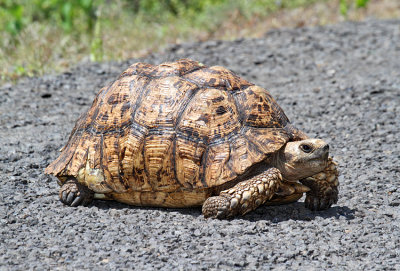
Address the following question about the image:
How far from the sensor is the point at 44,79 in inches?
349

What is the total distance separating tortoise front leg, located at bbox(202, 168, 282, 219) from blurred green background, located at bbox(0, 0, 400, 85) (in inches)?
230

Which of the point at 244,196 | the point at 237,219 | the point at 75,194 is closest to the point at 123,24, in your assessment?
the point at 75,194

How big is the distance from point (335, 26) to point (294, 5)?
7.79 ft

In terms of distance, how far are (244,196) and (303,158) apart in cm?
61

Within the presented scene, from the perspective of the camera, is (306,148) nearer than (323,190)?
Yes

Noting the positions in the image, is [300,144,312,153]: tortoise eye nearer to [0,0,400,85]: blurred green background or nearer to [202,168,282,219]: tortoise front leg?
[202,168,282,219]: tortoise front leg

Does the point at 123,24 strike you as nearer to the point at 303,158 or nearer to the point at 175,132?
the point at 175,132

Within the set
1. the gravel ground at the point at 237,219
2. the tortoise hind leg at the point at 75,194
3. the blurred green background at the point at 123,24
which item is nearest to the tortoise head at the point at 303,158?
the gravel ground at the point at 237,219

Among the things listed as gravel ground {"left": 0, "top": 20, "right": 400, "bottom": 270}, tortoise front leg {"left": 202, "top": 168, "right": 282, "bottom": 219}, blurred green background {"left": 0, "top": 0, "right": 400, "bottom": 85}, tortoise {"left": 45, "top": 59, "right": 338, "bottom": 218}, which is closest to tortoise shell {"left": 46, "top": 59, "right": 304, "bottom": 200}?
tortoise {"left": 45, "top": 59, "right": 338, "bottom": 218}

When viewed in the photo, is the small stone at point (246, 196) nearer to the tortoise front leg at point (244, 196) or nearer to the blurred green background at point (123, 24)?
the tortoise front leg at point (244, 196)

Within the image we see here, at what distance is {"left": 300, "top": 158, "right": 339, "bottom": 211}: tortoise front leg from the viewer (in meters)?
4.75

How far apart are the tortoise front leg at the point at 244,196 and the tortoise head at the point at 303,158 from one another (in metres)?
0.18

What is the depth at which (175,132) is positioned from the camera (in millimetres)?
4477

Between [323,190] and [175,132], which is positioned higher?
[175,132]
